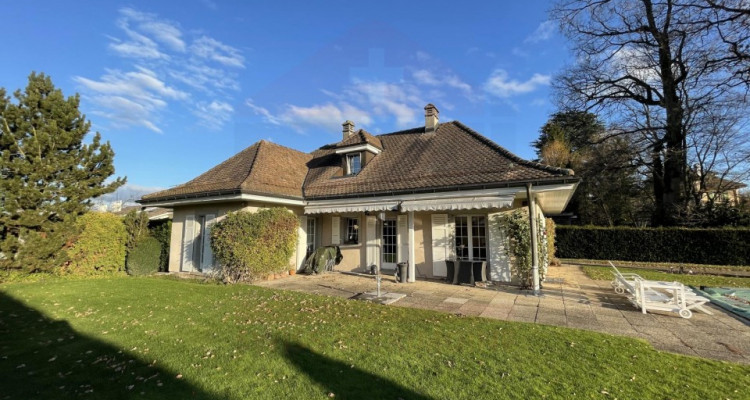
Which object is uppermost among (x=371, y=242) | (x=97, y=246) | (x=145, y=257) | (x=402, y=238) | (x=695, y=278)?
(x=402, y=238)

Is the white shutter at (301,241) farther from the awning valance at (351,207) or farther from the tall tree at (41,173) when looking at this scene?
the tall tree at (41,173)

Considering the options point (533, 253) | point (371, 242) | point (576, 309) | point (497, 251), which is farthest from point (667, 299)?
point (371, 242)

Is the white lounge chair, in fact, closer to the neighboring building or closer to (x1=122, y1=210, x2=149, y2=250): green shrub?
(x1=122, y1=210, x2=149, y2=250): green shrub

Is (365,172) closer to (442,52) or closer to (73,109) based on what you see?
(442,52)

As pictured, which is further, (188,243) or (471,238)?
(188,243)

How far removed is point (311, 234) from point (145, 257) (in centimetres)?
894

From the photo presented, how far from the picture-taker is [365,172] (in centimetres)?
1791

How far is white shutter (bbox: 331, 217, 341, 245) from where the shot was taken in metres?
17.3

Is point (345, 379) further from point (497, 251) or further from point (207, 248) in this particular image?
point (207, 248)

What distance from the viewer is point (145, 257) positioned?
16984mm

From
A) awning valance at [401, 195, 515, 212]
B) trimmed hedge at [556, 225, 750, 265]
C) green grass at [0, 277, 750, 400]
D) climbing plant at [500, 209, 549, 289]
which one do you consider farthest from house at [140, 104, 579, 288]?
trimmed hedge at [556, 225, 750, 265]

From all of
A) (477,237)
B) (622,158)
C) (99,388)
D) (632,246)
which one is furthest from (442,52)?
(622,158)

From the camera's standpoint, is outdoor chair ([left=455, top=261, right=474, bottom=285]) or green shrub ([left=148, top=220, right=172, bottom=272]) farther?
green shrub ([left=148, top=220, right=172, bottom=272])

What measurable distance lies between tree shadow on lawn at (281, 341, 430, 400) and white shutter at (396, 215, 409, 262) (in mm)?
9465
